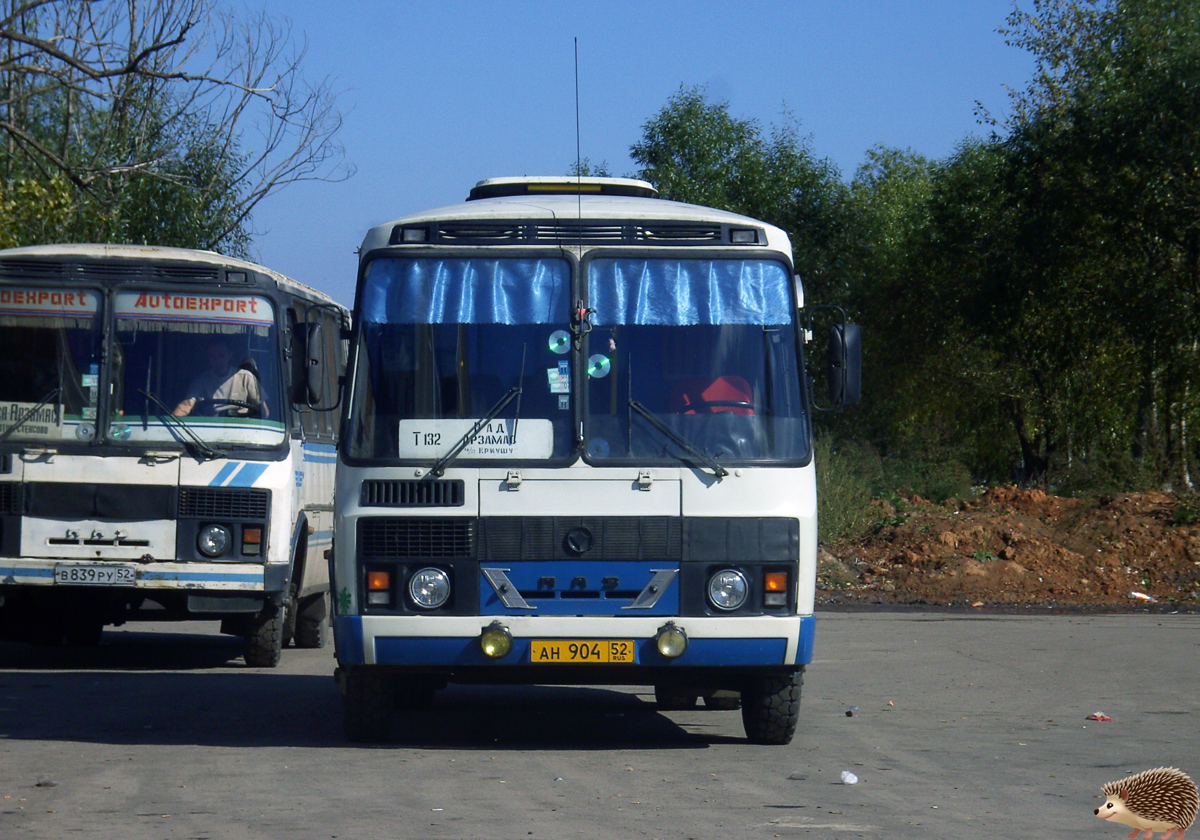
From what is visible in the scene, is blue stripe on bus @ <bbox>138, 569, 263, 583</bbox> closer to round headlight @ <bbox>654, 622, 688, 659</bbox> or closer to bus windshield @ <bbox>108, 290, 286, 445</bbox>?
bus windshield @ <bbox>108, 290, 286, 445</bbox>

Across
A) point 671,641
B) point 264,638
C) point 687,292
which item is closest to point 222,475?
point 264,638

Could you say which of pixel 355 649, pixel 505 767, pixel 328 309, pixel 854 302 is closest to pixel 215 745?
pixel 355 649

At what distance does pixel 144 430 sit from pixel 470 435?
435 cm

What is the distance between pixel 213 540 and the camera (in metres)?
11.7

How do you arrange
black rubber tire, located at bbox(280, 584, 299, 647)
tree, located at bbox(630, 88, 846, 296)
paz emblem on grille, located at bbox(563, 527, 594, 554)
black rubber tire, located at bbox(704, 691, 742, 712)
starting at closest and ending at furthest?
paz emblem on grille, located at bbox(563, 527, 594, 554)
black rubber tire, located at bbox(704, 691, 742, 712)
black rubber tire, located at bbox(280, 584, 299, 647)
tree, located at bbox(630, 88, 846, 296)

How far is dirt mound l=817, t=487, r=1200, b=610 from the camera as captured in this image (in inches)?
843

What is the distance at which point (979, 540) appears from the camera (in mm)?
23250

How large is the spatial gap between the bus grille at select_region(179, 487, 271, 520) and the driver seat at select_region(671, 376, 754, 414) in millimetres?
4582

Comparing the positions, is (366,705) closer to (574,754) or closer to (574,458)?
(574,754)

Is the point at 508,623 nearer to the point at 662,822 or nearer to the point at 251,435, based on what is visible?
the point at 662,822

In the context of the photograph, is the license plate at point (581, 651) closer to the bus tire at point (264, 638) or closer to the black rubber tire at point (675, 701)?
the black rubber tire at point (675, 701)

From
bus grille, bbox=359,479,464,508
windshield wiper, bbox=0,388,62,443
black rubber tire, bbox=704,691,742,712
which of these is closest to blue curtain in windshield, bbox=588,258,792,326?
bus grille, bbox=359,479,464,508

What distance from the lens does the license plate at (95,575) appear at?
11.5m

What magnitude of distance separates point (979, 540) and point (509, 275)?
16.2 m
